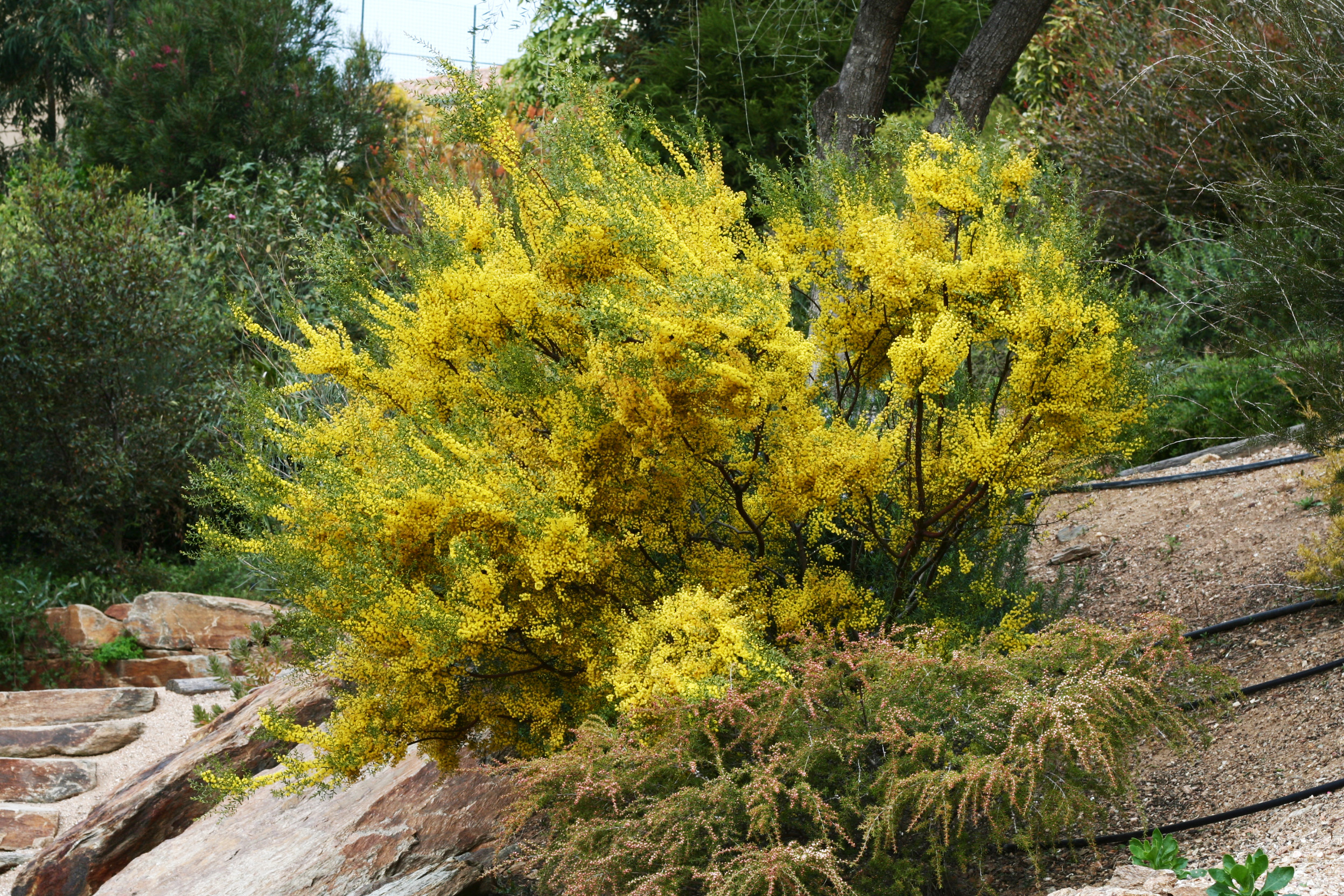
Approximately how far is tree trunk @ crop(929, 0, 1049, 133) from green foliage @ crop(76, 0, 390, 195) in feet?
25.7

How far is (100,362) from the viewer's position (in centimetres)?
898

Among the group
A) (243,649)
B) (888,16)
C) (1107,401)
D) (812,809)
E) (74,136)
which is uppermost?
(74,136)

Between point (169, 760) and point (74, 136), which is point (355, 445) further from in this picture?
point (74, 136)

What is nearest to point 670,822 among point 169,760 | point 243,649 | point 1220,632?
point 1220,632

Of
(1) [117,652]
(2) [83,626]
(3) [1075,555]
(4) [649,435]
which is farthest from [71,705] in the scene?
(3) [1075,555]

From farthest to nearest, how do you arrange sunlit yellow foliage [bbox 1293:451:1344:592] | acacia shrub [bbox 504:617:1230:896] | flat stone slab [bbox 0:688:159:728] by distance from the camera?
flat stone slab [bbox 0:688:159:728] → sunlit yellow foliage [bbox 1293:451:1344:592] → acacia shrub [bbox 504:617:1230:896]

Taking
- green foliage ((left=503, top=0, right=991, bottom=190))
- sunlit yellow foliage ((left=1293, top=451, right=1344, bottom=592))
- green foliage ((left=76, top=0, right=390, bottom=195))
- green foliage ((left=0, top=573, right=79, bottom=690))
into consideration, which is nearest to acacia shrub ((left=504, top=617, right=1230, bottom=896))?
sunlit yellow foliage ((left=1293, top=451, right=1344, bottom=592))

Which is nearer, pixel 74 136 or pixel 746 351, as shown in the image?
pixel 746 351

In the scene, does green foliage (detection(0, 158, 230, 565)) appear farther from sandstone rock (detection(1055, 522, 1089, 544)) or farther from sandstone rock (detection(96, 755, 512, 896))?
sandstone rock (detection(1055, 522, 1089, 544))

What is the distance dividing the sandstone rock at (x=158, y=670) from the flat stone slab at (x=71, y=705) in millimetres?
507

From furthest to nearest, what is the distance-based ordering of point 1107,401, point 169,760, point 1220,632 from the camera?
point 169,760
point 1220,632
point 1107,401

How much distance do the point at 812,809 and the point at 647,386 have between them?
4.13 ft

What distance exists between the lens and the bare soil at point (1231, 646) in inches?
128

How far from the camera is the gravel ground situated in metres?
6.83
